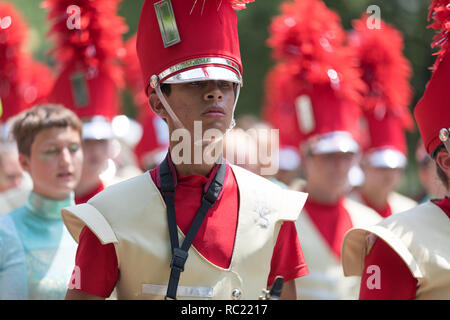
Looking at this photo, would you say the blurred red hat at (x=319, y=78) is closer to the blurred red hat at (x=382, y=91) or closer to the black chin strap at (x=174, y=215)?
the blurred red hat at (x=382, y=91)

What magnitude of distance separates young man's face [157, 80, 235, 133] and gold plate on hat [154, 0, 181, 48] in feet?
0.62

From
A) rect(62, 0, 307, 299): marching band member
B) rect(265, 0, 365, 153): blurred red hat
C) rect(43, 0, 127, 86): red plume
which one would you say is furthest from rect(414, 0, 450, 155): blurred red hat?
rect(43, 0, 127, 86): red plume

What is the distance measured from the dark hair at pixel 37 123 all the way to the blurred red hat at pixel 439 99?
199 centimetres

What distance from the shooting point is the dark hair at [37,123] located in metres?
3.89

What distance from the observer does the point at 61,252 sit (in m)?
3.71

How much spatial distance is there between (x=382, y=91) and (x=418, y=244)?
359 cm

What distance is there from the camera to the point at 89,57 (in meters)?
4.95

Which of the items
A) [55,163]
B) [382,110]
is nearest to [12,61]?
[55,163]

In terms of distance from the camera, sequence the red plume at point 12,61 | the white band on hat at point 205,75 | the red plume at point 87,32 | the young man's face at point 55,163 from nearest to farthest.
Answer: the white band on hat at point 205,75 → the young man's face at point 55,163 → the red plume at point 87,32 → the red plume at point 12,61

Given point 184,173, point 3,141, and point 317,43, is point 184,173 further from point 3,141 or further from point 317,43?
point 3,141

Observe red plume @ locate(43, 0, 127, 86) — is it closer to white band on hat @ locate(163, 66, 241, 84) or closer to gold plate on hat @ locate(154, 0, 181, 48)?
gold plate on hat @ locate(154, 0, 181, 48)

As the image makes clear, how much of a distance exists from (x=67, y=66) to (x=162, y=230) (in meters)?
2.73

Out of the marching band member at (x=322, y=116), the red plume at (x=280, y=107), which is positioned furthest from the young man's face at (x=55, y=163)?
the red plume at (x=280, y=107)

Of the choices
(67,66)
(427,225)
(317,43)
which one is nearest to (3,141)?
(67,66)
